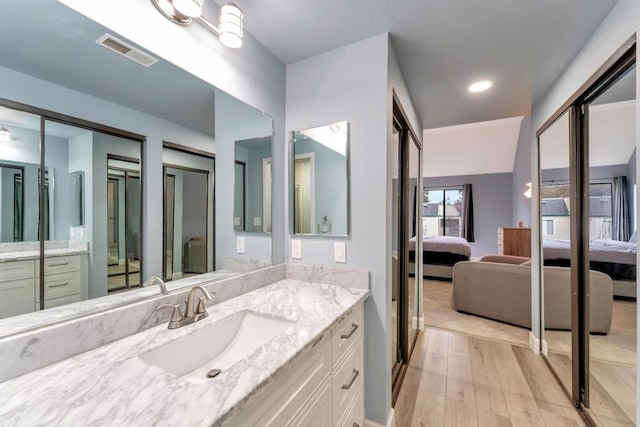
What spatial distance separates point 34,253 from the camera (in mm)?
795

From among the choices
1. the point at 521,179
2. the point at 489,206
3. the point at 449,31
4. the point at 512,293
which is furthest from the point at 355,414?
the point at 489,206

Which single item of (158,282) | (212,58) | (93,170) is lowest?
(158,282)

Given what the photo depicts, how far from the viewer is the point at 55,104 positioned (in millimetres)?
850

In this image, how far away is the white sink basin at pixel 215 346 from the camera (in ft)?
3.01

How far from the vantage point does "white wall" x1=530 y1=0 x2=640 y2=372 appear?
1.22m

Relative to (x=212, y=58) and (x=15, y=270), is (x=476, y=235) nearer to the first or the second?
(x=212, y=58)

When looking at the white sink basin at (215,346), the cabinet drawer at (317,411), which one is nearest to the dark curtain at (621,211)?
the cabinet drawer at (317,411)

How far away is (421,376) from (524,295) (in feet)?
5.91

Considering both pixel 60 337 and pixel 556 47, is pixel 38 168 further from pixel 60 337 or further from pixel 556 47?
pixel 556 47

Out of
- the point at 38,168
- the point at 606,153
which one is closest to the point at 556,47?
the point at 606,153

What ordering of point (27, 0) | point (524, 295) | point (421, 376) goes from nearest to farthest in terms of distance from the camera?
point (27, 0)
point (421, 376)
point (524, 295)

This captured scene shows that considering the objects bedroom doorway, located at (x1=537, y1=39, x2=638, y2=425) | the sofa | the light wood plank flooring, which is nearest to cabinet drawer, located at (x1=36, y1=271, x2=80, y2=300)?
the light wood plank flooring

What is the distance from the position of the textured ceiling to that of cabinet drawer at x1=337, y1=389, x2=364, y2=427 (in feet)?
6.71

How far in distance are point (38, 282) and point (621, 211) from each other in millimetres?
2566
